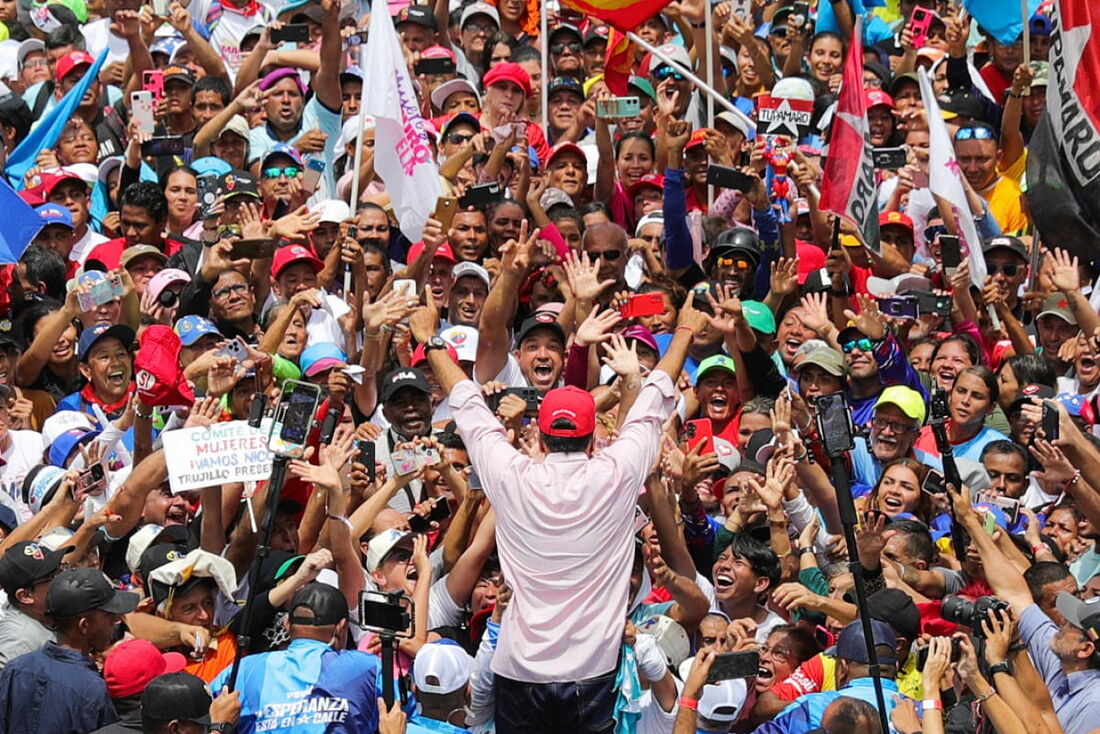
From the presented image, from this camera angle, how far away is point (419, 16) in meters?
13.9

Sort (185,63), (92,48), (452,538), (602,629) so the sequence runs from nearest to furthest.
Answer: (602,629) → (452,538) → (185,63) → (92,48)

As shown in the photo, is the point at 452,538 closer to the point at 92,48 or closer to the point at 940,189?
the point at 940,189

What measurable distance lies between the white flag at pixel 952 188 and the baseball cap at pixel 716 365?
1.73 m

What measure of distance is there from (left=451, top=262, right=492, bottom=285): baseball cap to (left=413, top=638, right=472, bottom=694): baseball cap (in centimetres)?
379

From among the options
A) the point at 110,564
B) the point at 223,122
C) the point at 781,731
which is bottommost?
the point at 781,731

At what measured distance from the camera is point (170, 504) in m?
9.32

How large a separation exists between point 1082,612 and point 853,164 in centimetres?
441

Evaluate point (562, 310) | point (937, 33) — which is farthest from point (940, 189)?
point (937, 33)

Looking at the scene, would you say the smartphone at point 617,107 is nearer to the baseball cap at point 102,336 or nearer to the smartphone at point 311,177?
the smartphone at point 311,177

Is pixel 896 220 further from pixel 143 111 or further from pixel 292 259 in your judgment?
pixel 143 111

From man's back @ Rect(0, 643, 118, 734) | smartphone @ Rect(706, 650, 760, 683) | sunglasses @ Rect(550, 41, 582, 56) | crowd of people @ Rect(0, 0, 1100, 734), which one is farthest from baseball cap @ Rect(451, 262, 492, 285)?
smartphone @ Rect(706, 650, 760, 683)

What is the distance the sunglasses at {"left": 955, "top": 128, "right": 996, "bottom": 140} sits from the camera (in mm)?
12414

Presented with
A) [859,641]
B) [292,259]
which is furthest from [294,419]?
[292,259]

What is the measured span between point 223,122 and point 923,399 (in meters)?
5.05
